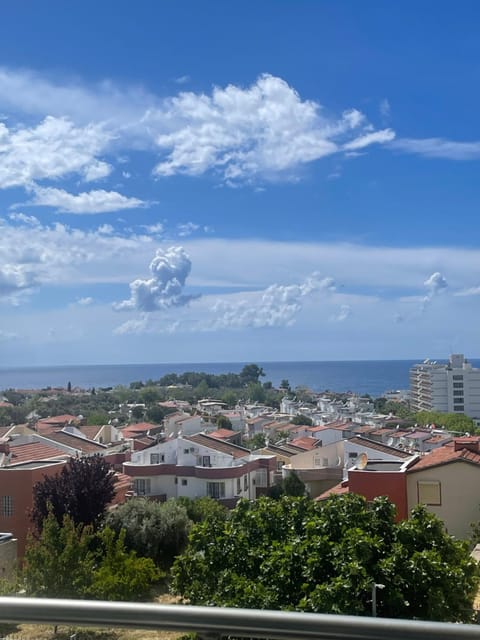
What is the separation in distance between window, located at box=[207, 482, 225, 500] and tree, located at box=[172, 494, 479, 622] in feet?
46.8

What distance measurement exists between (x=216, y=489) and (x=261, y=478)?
220cm

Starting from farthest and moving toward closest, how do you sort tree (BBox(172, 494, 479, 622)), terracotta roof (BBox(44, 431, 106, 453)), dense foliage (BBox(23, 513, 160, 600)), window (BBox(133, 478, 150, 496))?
terracotta roof (BBox(44, 431, 106, 453))
window (BBox(133, 478, 150, 496))
dense foliage (BBox(23, 513, 160, 600))
tree (BBox(172, 494, 479, 622))

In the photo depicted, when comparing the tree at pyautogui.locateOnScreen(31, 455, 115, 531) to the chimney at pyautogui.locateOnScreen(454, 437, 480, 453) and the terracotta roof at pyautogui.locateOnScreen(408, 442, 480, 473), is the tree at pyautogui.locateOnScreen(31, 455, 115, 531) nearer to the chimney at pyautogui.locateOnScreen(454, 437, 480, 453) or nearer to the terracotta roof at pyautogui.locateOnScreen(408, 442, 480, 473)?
the terracotta roof at pyautogui.locateOnScreen(408, 442, 480, 473)

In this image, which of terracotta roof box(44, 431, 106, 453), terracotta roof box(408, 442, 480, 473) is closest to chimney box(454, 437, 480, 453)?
terracotta roof box(408, 442, 480, 473)

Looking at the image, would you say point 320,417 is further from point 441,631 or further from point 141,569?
point 441,631

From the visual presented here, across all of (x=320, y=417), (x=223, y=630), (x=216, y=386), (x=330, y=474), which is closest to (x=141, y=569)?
(x=223, y=630)

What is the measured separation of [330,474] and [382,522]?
1805cm

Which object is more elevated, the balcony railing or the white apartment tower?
the white apartment tower

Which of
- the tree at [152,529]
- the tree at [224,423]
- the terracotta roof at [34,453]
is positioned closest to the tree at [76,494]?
the tree at [152,529]

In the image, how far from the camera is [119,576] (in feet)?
33.8

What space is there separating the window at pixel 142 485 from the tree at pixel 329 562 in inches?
597

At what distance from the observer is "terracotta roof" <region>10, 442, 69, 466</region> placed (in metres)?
20.8

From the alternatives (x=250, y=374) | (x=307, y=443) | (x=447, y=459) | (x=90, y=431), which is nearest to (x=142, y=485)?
(x=307, y=443)

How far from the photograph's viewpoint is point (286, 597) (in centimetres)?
748
